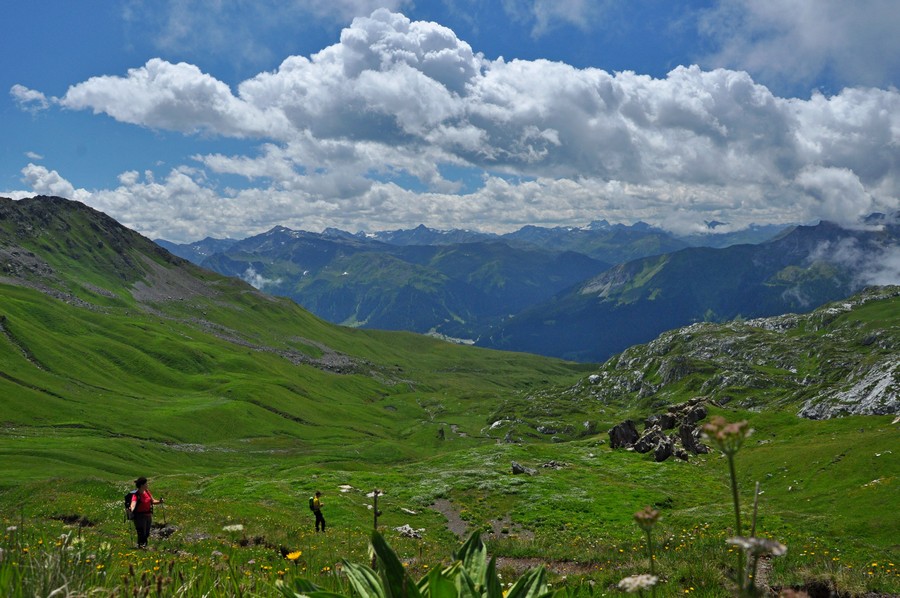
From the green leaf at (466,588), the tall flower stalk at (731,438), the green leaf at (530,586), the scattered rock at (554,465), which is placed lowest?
the scattered rock at (554,465)

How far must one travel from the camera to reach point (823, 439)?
278ft

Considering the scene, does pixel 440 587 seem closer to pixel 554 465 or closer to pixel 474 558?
pixel 474 558

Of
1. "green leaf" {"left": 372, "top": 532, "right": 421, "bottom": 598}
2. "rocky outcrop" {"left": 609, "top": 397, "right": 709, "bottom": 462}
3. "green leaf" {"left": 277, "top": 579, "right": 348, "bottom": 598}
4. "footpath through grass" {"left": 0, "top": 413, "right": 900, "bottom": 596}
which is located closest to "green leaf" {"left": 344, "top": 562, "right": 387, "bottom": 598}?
"green leaf" {"left": 372, "top": 532, "right": 421, "bottom": 598}

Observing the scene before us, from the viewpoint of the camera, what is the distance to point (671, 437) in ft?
338

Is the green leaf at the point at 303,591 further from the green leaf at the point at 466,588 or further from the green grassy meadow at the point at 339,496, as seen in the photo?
the green leaf at the point at 466,588

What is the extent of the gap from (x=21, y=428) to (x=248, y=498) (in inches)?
3508

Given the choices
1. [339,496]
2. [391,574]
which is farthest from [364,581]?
[339,496]

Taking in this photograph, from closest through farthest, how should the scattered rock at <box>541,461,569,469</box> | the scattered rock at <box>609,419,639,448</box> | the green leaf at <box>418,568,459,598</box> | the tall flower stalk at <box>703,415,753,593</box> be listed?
the tall flower stalk at <box>703,415,753,593</box>
the green leaf at <box>418,568,459,598</box>
the scattered rock at <box>541,461,569,469</box>
the scattered rock at <box>609,419,639,448</box>

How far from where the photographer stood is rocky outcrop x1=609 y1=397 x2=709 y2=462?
314 feet

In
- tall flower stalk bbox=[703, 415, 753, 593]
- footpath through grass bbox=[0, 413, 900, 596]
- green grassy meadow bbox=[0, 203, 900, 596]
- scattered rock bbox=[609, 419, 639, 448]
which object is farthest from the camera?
scattered rock bbox=[609, 419, 639, 448]

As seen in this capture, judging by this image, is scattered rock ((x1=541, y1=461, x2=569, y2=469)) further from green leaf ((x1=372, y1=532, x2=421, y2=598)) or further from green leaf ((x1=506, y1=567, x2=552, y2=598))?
green leaf ((x1=372, y1=532, x2=421, y2=598))

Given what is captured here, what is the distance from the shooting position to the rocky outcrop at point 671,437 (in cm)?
9581

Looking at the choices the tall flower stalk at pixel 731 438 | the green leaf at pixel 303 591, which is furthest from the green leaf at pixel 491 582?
the tall flower stalk at pixel 731 438

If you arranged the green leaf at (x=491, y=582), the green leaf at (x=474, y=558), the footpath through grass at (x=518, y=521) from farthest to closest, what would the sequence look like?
the footpath through grass at (x=518, y=521), the green leaf at (x=474, y=558), the green leaf at (x=491, y=582)
